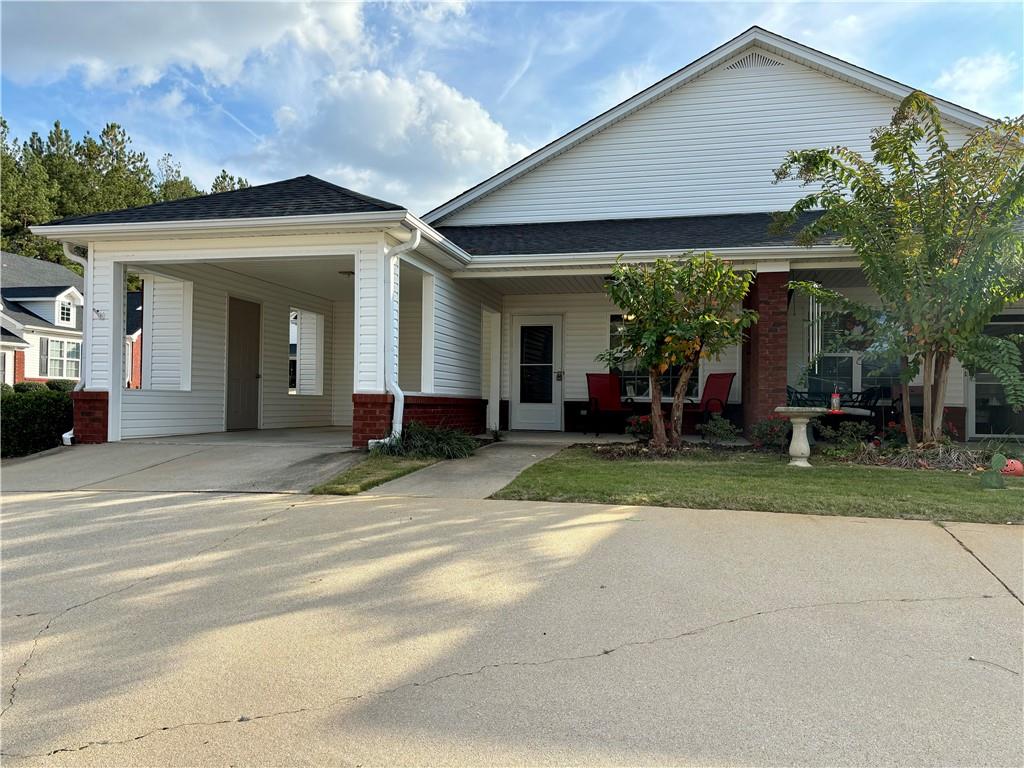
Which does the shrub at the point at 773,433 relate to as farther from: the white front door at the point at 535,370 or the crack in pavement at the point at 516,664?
the crack in pavement at the point at 516,664

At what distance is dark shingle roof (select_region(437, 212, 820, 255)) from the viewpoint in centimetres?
1049

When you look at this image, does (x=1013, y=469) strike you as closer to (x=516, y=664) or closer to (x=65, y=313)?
(x=516, y=664)

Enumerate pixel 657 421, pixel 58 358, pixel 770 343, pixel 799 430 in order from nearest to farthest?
1. pixel 799 430
2. pixel 657 421
3. pixel 770 343
4. pixel 58 358

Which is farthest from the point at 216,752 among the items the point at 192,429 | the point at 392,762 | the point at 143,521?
the point at 192,429

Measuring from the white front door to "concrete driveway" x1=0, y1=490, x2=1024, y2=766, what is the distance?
27.2 ft

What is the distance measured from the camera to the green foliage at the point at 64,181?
3222cm

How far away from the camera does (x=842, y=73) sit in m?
12.3

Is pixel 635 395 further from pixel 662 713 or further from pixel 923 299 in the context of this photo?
pixel 662 713

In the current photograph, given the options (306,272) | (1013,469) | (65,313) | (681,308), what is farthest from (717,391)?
(65,313)

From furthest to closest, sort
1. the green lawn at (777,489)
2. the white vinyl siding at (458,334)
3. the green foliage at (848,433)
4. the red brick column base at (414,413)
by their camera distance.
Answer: the white vinyl siding at (458,334)
the green foliage at (848,433)
the red brick column base at (414,413)
the green lawn at (777,489)

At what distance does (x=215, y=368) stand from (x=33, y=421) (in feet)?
10.2

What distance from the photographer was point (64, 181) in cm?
3559

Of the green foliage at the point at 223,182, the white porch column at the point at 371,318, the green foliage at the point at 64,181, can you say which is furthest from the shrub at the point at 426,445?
the green foliage at the point at 223,182

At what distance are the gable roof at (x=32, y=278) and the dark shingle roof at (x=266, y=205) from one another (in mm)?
21686
